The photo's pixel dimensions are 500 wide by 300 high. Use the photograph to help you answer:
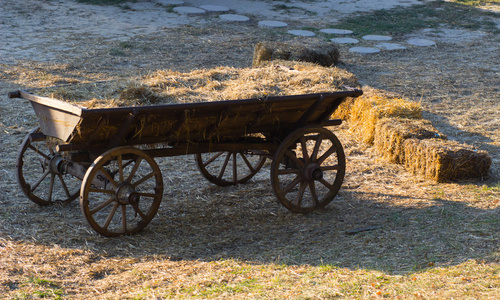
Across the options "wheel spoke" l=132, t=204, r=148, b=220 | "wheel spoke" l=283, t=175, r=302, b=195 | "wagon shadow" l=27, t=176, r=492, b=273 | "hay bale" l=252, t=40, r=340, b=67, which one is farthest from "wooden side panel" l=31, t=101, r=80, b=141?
"hay bale" l=252, t=40, r=340, b=67

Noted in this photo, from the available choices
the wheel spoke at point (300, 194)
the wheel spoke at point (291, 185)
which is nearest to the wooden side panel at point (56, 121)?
the wheel spoke at point (291, 185)

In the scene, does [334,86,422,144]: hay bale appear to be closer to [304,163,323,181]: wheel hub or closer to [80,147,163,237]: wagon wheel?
[304,163,323,181]: wheel hub

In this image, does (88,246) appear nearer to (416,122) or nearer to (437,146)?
(437,146)

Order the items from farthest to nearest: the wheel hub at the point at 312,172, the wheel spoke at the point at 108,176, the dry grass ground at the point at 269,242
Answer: the wheel hub at the point at 312,172
the wheel spoke at the point at 108,176
the dry grass ground at the point at 269,242

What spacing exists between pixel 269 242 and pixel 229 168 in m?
1.86

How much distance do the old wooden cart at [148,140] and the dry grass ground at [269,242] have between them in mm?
256

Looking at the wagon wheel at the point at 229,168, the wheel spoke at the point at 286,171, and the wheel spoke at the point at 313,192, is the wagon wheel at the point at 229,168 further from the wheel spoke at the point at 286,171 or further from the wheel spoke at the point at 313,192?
the wheel spoke at the point at 313,192

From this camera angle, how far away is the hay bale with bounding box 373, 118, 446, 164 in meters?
6.80

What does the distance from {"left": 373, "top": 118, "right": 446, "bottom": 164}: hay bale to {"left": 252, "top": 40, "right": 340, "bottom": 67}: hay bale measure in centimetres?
329

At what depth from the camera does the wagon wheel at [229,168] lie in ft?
20.3

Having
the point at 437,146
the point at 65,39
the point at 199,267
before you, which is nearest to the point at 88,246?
the point at 199,267

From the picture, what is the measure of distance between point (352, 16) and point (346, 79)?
8.16m

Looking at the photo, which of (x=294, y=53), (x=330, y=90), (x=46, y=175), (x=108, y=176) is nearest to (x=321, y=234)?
(x=330, y=90)

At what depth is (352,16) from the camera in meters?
15.6
